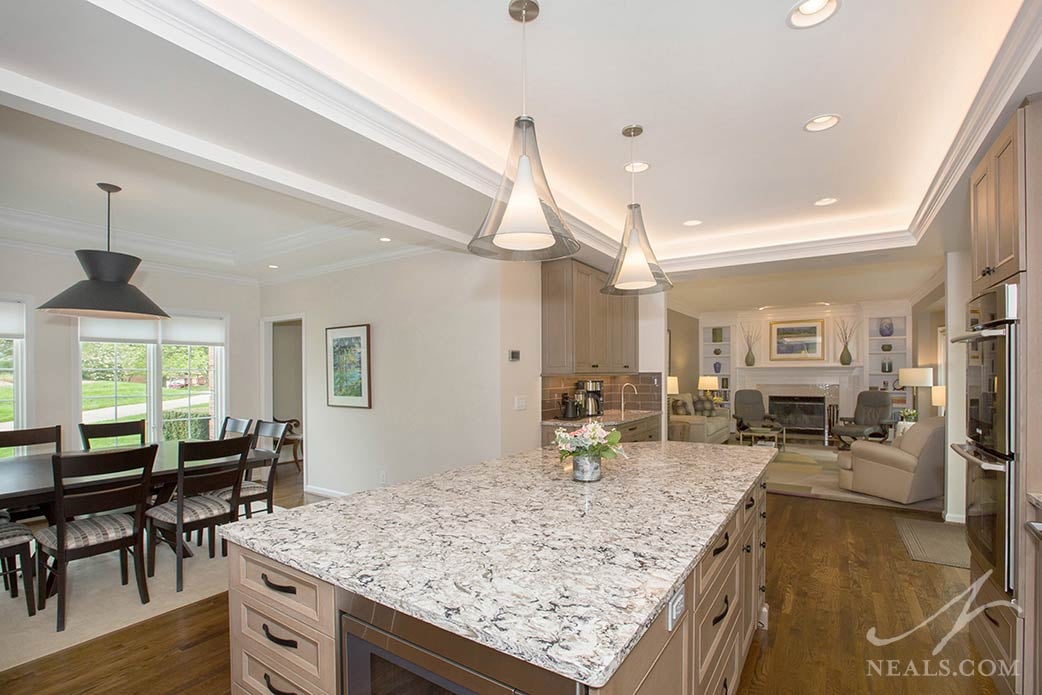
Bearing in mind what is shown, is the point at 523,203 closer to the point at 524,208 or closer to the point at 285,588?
the point at 524,208

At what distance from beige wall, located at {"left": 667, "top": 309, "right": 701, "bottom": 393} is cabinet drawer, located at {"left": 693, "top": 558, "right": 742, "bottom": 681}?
742 cm

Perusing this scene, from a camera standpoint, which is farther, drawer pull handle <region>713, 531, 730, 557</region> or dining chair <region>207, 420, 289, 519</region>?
dining chair <region>207, 420, 289, 519</region>

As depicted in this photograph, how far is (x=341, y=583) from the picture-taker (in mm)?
1188

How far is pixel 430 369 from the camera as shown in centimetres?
453

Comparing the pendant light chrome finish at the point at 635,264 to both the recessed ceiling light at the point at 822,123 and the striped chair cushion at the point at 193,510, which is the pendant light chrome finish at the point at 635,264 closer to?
the recessed ceiling light at the point at 822,123

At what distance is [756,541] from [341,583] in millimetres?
2042

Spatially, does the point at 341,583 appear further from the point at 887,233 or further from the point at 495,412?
the point at 887,233

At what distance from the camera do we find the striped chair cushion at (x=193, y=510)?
10.6 feet

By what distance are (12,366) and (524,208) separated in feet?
16.7

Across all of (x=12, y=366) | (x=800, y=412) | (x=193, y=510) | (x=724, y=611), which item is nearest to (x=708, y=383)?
(x=800, y=412)

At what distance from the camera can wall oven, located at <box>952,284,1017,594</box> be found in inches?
76.5

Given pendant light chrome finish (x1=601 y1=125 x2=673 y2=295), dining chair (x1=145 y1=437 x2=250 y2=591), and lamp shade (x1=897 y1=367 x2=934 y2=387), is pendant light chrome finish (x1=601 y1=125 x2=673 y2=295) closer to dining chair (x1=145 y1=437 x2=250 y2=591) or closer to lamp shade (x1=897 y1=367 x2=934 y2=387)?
dining chair (x1=145 y1=437 x2=250 y2=591)

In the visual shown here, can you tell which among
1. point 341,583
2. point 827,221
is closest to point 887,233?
point 827,221

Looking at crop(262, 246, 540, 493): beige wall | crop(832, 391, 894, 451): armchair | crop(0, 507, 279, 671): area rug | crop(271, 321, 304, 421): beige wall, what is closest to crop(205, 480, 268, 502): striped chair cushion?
crop(0, 507, 279, 671): area rug
